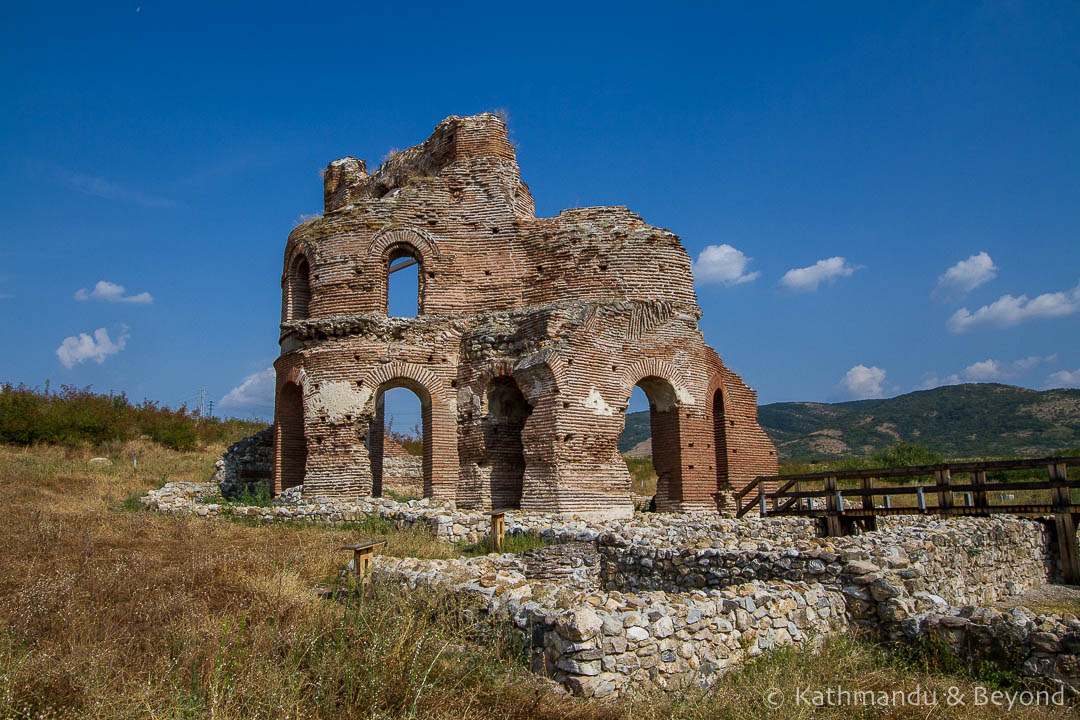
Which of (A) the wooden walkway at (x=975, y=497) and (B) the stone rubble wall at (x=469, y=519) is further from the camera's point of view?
(A) the wooden walkway at (x=975, y=497)

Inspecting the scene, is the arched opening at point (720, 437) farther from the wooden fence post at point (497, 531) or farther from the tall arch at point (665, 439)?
the wooden fence post at point (497, 531)

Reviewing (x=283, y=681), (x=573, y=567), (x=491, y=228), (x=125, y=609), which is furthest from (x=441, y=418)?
(x=283, y=681)

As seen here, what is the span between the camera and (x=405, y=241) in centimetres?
1895

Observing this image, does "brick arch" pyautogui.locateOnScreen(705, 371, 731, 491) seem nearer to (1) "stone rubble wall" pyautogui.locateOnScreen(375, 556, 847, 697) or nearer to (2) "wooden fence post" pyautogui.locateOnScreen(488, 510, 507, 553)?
(2) "wooden fence post" pyautogui.locateOnScreen(488, 510, 507, 553)

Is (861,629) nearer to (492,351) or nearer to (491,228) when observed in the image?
(492,351)

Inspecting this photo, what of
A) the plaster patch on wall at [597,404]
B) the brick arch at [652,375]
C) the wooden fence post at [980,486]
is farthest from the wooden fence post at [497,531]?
the wooden fence post at [980,486]

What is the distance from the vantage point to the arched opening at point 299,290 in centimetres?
2027

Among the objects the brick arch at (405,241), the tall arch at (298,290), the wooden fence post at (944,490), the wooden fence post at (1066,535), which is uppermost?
the brick arch at (405,241)

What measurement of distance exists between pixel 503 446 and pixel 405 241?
5.78 metres

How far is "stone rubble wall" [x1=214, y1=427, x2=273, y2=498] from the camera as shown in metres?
20.6

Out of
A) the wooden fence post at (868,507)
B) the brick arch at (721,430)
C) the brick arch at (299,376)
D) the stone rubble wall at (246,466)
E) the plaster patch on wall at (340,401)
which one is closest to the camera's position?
the wooden fence post at (868,507)

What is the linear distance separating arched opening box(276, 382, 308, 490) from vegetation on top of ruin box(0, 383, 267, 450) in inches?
465

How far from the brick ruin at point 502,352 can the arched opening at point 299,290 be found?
0.04 m

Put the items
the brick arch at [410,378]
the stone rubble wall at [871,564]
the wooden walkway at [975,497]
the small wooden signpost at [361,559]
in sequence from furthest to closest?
the brick arch at [410,378]
the wooden walkway at [975,497]
the small wooden signpost at [361,559]
the stone rubble wall at [871,564]
